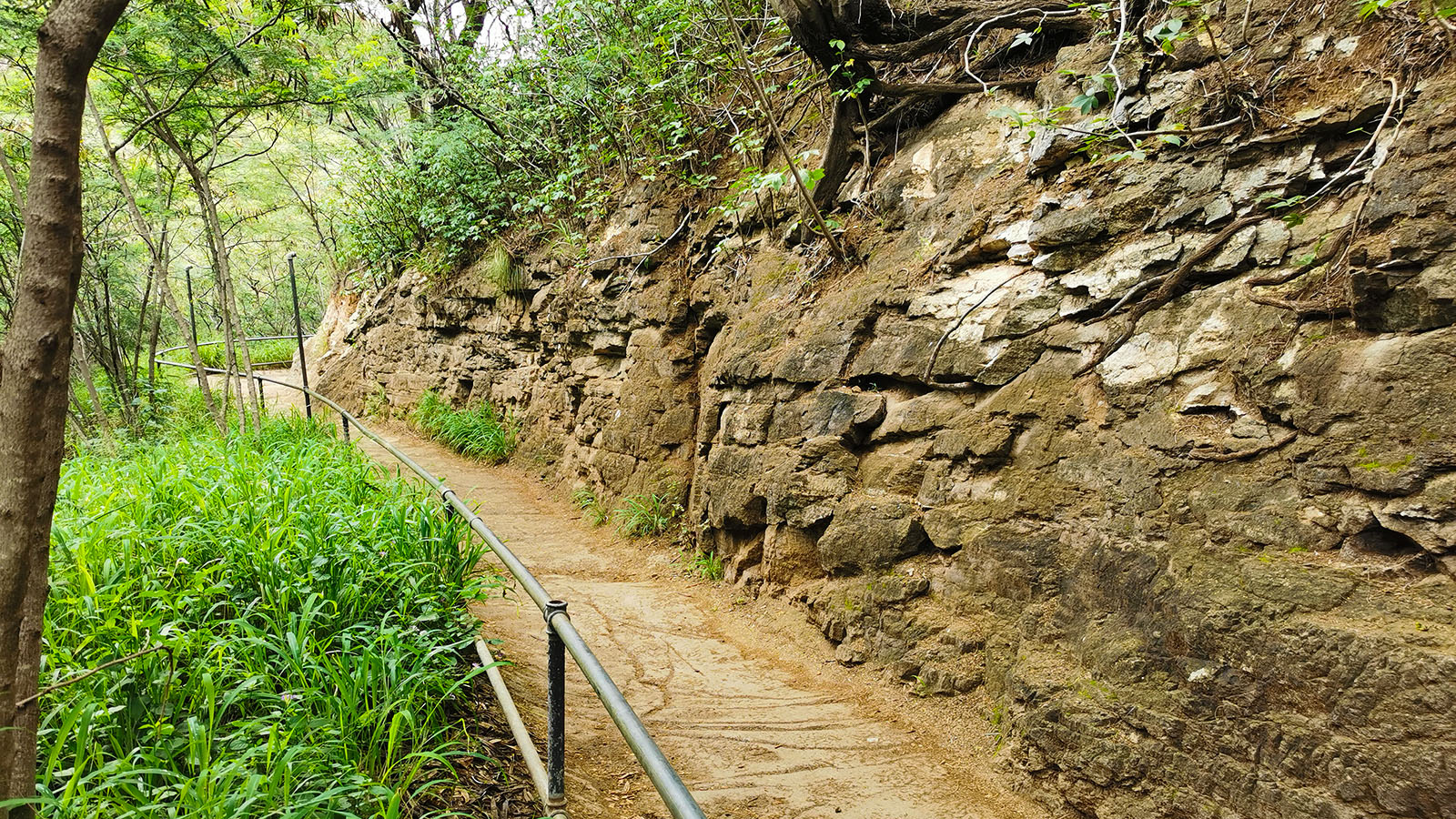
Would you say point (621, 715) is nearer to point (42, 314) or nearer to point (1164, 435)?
point (42, 314)

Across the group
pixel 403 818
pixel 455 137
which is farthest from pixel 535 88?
pixel 403 818

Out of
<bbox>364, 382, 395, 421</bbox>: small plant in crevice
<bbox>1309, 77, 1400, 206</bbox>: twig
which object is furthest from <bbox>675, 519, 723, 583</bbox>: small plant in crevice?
<bbox>364, 382, 395, 421</bbox>: small plant in crevice

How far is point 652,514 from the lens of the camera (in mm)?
6996

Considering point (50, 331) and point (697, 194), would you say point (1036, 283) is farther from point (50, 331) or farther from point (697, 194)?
point (697, 194)

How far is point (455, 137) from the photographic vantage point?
10.1 m

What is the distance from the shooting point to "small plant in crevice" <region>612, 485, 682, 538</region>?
689 centimetres

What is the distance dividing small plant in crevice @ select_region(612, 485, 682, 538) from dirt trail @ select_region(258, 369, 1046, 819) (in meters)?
0.87

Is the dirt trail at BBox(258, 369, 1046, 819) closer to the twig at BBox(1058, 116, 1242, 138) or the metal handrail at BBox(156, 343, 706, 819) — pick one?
the metal handrail at BBox(156, 343, 706, 819)

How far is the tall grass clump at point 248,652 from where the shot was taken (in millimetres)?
2232

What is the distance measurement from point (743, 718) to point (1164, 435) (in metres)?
2.50

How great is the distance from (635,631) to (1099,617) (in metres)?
2.99

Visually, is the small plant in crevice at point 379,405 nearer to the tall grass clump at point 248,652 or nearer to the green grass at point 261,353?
the green grass at point 261,353

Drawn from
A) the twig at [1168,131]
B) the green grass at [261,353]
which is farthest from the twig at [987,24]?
the green grass at [261,353]

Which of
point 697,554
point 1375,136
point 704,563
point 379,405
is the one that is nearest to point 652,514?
point 697,554
